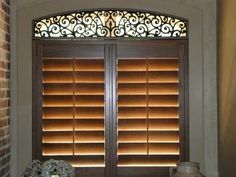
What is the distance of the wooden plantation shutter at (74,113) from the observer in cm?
407

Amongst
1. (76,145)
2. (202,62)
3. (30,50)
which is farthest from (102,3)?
(76,145)

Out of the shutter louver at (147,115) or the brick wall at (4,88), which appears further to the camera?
the shutter louver at (147,115)

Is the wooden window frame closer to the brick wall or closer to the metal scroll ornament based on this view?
the metal scroll ornament

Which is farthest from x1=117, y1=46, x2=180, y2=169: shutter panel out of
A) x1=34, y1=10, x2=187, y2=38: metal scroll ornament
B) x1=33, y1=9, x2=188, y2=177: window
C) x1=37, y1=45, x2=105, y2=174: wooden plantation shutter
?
x1=34, y1=10, x2=187, y2=38: metal scroll ornament

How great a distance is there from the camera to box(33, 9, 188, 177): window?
13.3 ft

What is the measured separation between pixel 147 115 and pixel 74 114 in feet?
2.12

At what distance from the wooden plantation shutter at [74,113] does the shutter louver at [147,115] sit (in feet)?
0.62

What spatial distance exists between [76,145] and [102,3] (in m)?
1.28

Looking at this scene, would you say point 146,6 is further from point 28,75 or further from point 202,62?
point 28,75

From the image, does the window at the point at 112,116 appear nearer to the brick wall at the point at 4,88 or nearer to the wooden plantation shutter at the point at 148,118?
the wooden plantation shutter at the point at 148,118

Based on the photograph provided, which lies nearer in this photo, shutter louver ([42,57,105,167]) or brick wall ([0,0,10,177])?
→ brick wall ([0,0,10,177])

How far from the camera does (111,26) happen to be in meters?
4.12

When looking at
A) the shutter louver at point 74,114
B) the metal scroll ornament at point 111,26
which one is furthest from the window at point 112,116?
the metal scroll ornament at point 111,26

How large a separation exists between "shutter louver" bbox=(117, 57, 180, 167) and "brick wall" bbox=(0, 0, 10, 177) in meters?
0.97
